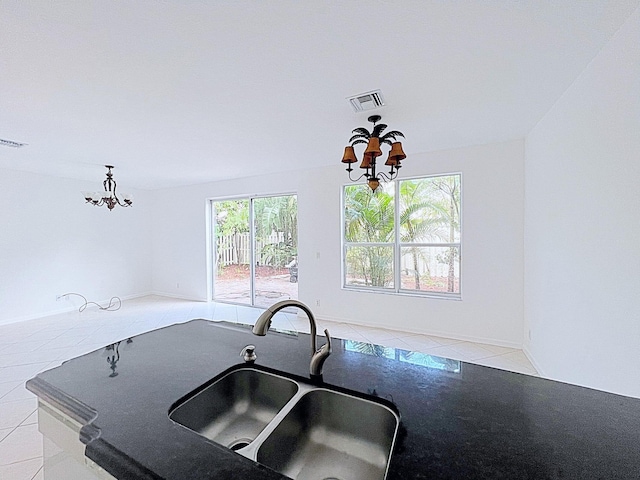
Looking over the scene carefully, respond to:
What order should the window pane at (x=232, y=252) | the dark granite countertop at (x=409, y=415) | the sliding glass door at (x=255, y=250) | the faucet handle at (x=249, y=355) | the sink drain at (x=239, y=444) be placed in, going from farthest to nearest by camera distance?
the window pane at (x=232, y=252) < the sliding glass door at (x=255, y=250) < the faucet handle at (x=249, y=355) < the sink drain at (x=239, y=444) < the dark granite countertop at (x=409, y=415)

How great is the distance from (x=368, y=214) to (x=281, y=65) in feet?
9.65

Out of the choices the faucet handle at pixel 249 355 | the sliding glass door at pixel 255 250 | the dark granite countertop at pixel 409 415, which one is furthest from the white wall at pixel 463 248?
the faucet handle at pixel 249 355

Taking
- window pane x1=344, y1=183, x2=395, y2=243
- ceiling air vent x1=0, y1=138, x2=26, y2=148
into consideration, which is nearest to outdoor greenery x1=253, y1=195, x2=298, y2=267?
window pane x1=344, y1=183, x2=395, y2=243

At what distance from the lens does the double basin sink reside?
0.95 m

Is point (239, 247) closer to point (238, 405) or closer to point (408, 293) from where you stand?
point (408, 293)

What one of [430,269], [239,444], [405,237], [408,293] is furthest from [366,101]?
[408,293]

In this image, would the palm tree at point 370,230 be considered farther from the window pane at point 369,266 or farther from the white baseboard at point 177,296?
the white baseboard at point 177,296

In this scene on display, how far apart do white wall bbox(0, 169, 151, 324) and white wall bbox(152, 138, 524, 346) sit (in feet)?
9.08

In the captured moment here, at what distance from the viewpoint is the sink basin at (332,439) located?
3.10 feet

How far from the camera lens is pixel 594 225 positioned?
198 cm

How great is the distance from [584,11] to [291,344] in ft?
7.50

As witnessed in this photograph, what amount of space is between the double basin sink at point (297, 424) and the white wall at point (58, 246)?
6009 mm

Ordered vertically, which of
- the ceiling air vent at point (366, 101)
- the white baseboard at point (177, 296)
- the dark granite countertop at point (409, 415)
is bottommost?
the white baseboard at point (177, 296)

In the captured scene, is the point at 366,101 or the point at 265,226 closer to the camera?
the point at 366,101
